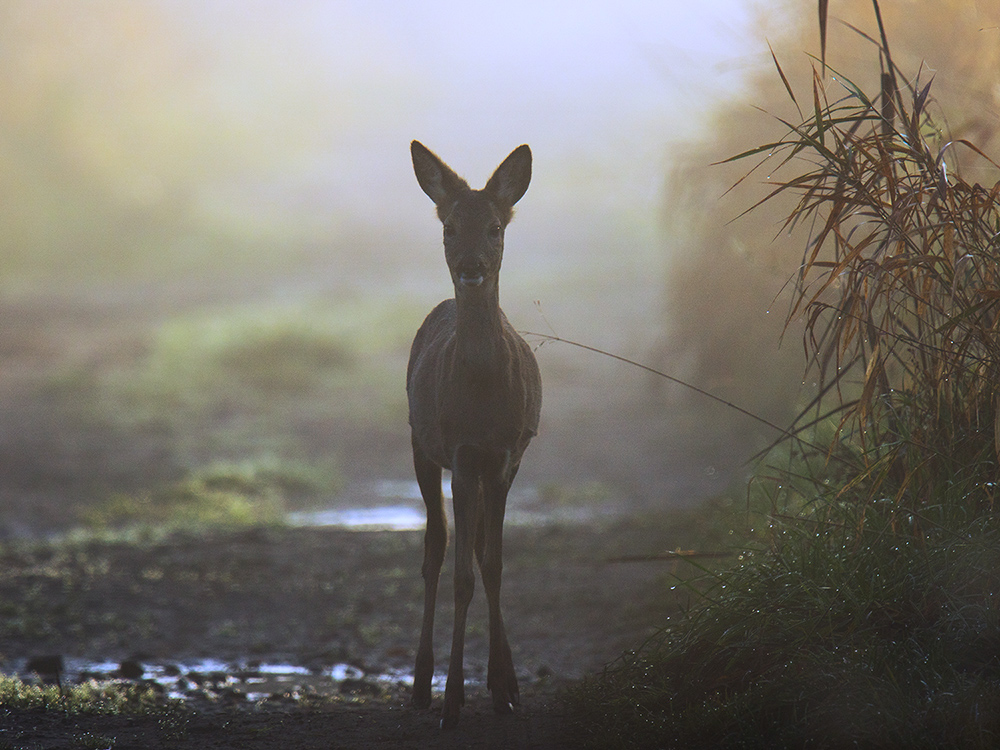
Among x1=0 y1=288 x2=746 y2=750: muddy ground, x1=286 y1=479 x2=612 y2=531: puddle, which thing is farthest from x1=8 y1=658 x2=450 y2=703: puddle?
x1=286 y1=479 x2=612 y2=531: puddle

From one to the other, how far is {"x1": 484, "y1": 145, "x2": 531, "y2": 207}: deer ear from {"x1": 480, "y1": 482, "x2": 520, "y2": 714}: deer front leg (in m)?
1.46

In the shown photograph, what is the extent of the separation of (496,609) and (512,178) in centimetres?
220

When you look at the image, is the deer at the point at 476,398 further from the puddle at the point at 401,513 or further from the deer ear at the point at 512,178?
the puddle at the point at 401,513

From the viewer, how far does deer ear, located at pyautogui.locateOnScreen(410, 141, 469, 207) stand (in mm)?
5234

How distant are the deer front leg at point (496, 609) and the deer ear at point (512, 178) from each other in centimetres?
146

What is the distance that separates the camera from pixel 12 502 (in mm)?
13547

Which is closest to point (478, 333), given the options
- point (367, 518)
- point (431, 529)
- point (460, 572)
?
point (460, 572)

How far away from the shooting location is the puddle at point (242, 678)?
19.5ft

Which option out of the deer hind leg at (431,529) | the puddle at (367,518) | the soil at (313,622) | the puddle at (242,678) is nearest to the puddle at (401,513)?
the puddle at (367,518)

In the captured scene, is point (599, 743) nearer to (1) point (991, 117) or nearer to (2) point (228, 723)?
(2) point (228, 723)

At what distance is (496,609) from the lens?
17.4 feet

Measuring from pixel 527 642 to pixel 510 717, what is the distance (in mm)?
2313

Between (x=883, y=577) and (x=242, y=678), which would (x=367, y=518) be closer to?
(x=242, y=678)

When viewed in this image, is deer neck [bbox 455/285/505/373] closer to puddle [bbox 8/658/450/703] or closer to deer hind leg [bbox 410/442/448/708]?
deer hind leg [bbox 410/442/448/708]
